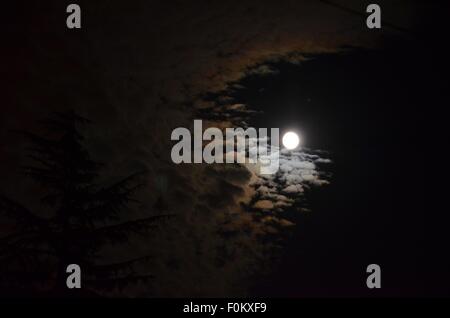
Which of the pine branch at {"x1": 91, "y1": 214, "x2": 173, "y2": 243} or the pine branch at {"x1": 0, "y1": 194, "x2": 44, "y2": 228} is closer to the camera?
the pine branch at {"x1": 0, "y1": 194, "x2": 44, "y2": 228}

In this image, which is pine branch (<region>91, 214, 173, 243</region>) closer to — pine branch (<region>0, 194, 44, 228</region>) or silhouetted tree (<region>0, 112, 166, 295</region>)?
silhouetted tree (<region>0, 112, 166, 295</region>)

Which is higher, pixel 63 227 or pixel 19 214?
pixel 19 214

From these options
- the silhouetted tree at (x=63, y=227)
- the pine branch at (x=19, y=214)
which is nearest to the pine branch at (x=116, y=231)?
the silhouetted tree at (x=63, y=227)

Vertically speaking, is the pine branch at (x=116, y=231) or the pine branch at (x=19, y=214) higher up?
the pine branch at (x=19, y=214)

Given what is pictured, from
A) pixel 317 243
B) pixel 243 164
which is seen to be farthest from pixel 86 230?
pixel 317 243

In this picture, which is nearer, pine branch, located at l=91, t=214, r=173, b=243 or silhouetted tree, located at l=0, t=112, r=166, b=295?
silhouetted tree, located at l=0, t=112, r=166, b=295

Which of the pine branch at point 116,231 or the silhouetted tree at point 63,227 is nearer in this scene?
the silhouetted tree at point 63,227

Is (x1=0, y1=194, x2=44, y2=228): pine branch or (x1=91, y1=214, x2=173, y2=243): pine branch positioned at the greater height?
(x1=0, y1=194, x2=44, y2=228): pine branch

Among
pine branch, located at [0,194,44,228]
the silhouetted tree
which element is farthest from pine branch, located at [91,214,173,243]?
pine branch, located at [0,194,44,228]

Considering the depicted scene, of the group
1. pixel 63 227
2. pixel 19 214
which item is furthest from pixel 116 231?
pixel 19 214

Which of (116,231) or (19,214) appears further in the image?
(116,231)

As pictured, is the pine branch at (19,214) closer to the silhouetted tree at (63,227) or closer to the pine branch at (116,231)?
the silhouetted tree at (63,227)

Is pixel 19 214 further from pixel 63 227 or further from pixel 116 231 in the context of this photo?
pixel 116 231

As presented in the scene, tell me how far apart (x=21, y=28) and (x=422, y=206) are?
21.0 feet
